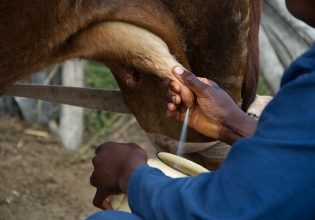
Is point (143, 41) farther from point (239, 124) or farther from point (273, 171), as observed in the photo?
point (273, 171)

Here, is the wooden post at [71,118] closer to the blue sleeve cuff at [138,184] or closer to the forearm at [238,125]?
the forearm at [238,125]

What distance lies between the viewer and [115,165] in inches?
71.5

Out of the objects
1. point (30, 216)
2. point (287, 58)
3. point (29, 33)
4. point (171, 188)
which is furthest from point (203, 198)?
point (287, 58)

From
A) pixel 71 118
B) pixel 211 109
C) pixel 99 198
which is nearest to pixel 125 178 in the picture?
pixel 99 198

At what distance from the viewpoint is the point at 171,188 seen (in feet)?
4.89

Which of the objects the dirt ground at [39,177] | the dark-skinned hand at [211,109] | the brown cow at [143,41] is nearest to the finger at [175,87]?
the dark-skinned hand at [211,109]

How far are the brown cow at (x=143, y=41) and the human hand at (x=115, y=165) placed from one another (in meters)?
0.41

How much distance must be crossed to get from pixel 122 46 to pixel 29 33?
0.36 m

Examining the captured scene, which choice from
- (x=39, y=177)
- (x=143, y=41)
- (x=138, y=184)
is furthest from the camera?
(x=39, y=177)

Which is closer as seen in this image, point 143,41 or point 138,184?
point 138,184

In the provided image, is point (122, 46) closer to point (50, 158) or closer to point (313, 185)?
point (313, 185)

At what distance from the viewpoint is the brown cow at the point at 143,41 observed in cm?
201

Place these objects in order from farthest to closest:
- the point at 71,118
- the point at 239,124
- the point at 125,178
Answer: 1. the point at 71,118
2. the point at 239,124
3. the point at 125,178

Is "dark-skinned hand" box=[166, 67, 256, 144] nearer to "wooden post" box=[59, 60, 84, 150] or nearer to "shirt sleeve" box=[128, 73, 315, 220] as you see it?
"shirt sleeve" box=[128, 73, 315, 220]
